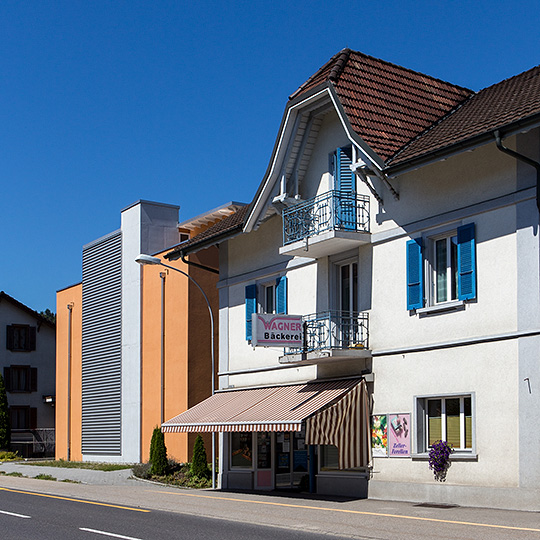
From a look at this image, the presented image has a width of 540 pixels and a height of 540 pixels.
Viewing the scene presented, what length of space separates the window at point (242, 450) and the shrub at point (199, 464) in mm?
2519

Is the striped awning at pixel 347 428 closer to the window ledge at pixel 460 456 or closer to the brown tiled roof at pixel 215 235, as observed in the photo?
the window ledge at pixel 460 456

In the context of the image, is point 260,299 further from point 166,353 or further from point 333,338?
point 166,353

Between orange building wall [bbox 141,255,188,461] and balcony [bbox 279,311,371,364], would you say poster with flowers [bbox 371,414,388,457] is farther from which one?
orange building wall [bbox 141,255,188,461]

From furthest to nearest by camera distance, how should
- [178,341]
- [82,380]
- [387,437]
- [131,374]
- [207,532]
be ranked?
1. [82,380]
2. [131,374]
3. [178,341]
4. [387,437]
5. [207,532]

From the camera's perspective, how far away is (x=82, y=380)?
38.5 meters

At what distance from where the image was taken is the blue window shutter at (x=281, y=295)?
2333 centimetres

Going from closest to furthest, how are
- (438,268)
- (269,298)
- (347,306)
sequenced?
1. (438,268)
2. (347,306)
3. (269,298)

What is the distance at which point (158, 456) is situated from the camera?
2897 centimetres

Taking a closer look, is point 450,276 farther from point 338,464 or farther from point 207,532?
point 207,532

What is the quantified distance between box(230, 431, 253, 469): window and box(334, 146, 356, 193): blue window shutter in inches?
324

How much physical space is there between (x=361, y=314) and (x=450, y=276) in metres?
3.01

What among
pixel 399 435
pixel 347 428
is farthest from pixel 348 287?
pixel 399 435

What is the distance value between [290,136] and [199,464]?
11.6 meters

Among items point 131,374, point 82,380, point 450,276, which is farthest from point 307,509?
point 82,380
